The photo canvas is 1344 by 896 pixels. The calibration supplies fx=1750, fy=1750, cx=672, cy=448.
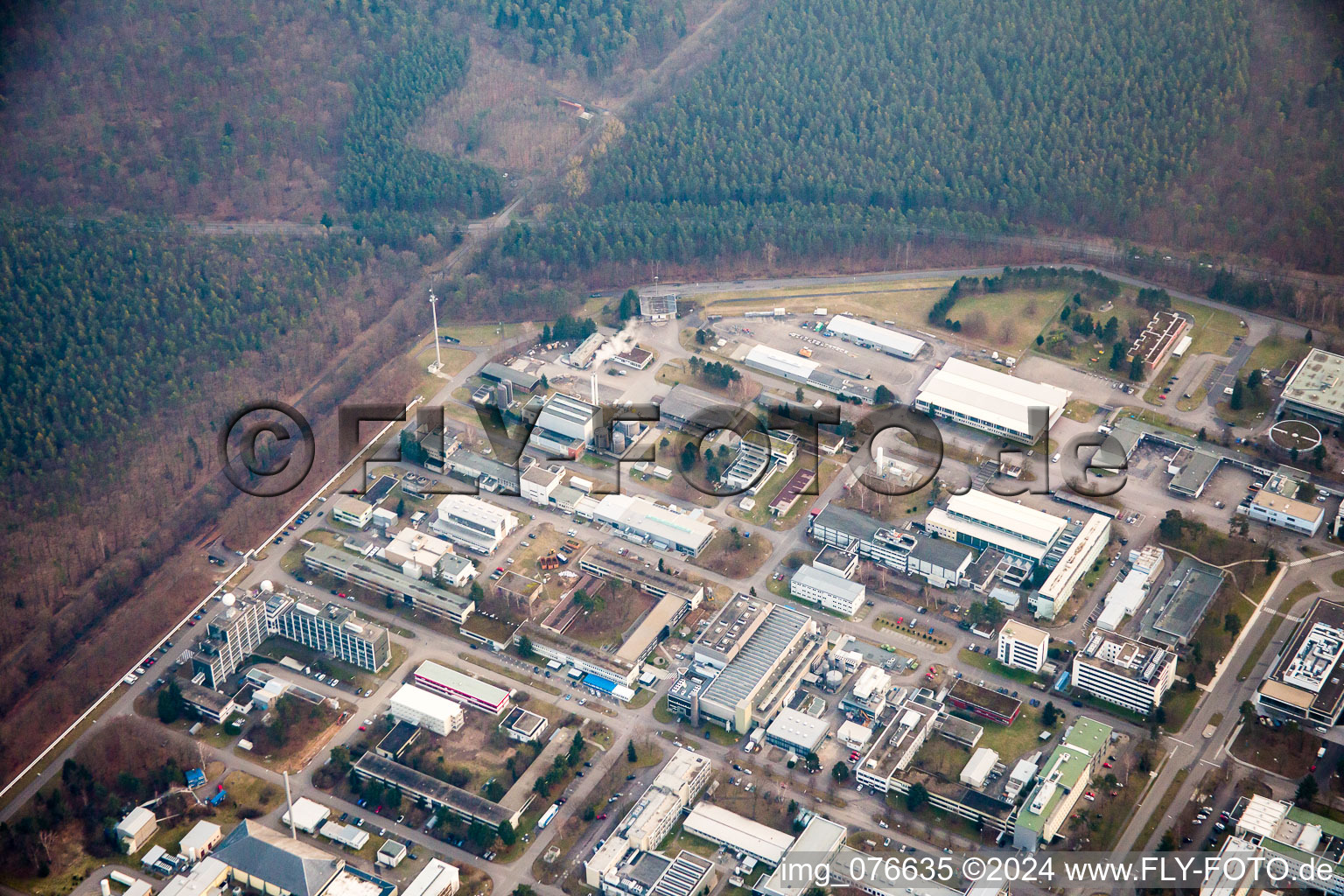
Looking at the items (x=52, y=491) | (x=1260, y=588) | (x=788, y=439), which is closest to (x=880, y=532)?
(x=788, y=439)

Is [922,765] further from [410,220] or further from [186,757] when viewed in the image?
[410,220]

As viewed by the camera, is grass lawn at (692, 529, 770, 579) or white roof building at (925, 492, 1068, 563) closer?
white roof building at (925, 492, 1068, 563)

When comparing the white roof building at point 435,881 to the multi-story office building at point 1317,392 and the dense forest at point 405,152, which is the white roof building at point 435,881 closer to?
the multi-story office building at point 1317,392

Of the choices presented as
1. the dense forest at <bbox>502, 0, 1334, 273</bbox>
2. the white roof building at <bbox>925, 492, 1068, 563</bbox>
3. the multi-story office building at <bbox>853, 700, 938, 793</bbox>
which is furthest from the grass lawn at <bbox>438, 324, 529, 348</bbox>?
the multi-story office building at <bbox>853, 700, 938, 793</bbox>

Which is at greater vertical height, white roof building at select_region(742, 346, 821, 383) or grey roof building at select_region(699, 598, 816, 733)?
white roof building at select_region(742, 346, 821, 383)

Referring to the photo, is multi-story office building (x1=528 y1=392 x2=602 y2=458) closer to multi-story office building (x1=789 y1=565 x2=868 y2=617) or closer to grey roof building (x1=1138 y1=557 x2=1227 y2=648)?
multi-story office building (x1=789 y1=565 x2=868 y2=617)
